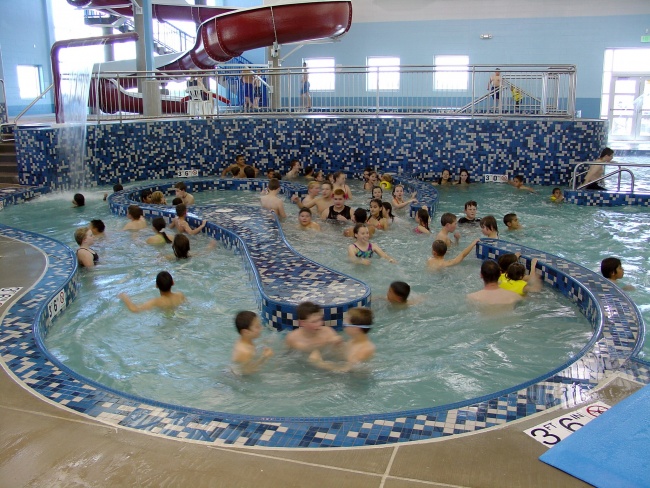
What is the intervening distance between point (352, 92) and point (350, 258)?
1068 cm

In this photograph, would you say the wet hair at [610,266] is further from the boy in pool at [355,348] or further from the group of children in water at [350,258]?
the boy in pool at [355,348]

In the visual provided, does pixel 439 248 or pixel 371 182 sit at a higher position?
pixel 371 182

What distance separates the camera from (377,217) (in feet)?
29.2

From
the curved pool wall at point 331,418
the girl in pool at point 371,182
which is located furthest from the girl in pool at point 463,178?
the curved pool wall at point 331,418

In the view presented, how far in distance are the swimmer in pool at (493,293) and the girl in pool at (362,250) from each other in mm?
1509

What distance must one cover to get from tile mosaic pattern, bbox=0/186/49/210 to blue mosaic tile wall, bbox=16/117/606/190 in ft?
1.03

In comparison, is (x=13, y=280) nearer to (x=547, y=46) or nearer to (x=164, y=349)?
(x=164, y=349)

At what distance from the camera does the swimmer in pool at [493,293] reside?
5836mm

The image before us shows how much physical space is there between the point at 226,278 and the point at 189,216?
2.52 m

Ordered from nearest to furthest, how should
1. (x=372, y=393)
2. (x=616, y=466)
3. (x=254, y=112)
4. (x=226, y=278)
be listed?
(x=616, y=466) < (x=372, y=393) < (x=226, y=278) < (x=254, y=112)

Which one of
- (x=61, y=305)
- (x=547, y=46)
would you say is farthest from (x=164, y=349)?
(x=547, y=46)

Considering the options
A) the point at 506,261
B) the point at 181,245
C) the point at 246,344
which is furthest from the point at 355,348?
the point at 181,245

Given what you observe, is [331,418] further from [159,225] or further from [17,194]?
[17,194]

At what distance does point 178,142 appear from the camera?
13930mm
